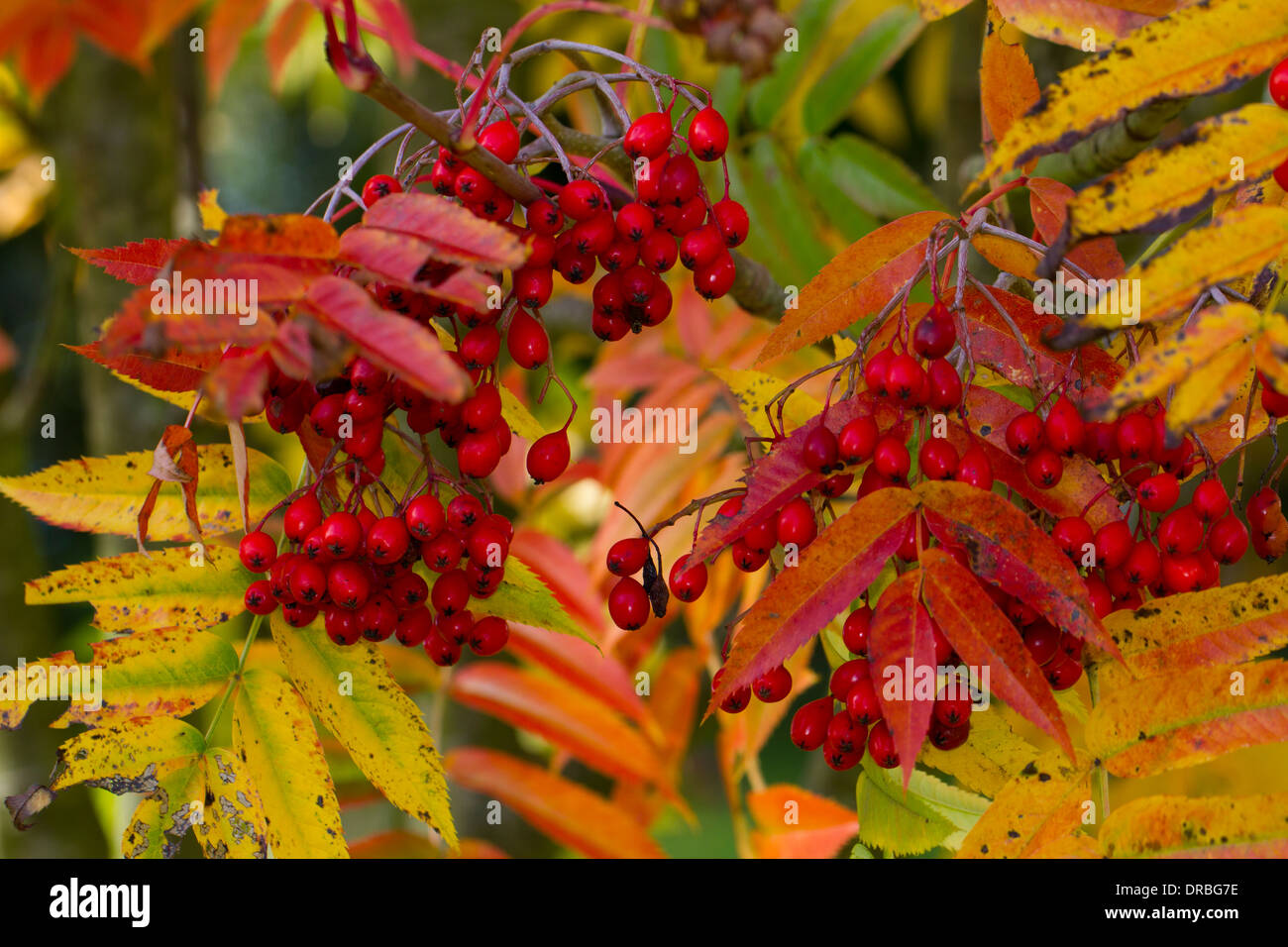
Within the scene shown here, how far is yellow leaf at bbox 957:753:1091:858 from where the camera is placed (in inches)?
27.7

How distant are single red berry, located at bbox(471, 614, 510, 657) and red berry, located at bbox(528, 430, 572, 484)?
0.11 m

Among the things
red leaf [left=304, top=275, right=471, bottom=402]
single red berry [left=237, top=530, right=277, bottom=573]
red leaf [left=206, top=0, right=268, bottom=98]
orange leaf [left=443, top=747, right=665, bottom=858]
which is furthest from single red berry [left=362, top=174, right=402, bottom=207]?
red leaf [left=206, top=0, right=268, bottom=98]

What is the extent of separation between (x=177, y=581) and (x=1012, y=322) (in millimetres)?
631

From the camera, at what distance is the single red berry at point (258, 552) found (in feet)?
2.36

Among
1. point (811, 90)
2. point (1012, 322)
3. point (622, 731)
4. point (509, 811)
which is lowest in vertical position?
point (509, 811)

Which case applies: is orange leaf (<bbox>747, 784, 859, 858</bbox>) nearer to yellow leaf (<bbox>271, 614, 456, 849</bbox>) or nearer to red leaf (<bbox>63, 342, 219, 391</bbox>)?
yellow leaf (<bbox>271, 614, 456, 849</bbox>)

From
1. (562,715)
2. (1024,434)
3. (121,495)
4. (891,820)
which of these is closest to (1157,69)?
(1024,434)

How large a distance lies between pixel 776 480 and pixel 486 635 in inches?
10.1

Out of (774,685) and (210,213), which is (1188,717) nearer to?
(774,685)

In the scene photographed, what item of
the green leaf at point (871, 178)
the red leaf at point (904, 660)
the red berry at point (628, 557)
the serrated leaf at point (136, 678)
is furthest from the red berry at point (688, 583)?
the green leaf at point (871, 178)

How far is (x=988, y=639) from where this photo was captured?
62cm
